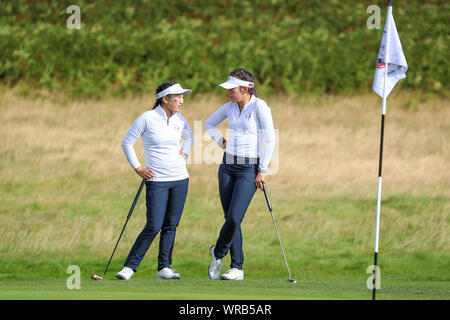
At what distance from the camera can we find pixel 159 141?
11828 millimetres

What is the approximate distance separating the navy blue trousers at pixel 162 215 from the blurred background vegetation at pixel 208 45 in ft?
68.9

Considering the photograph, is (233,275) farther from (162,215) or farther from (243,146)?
(243,146)

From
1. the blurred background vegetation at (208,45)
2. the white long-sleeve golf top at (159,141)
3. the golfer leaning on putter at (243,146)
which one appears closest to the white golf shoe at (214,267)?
the golfer leaning on putter at (243,146)

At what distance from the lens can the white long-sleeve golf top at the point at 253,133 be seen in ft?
38.3

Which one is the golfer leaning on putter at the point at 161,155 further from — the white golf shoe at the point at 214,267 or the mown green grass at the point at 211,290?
the mown green grass at the point at 211,290

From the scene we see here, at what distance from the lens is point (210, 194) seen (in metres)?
21.8

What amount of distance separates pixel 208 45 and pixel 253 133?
26.3 meters

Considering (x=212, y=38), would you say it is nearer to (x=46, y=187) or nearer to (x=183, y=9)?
(x=183, y=9)

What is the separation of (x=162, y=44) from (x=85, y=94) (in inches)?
204

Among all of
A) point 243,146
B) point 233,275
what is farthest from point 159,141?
point 233,275

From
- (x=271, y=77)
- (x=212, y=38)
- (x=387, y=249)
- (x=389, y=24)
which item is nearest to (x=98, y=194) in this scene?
(x=387, y=249)

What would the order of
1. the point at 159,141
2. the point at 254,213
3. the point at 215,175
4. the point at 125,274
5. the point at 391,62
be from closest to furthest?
the point at 391,62 → the point at 159,141 → the point at 125,274 → the point at 254,213 → the point at 215,175

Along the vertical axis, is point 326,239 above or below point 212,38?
below
